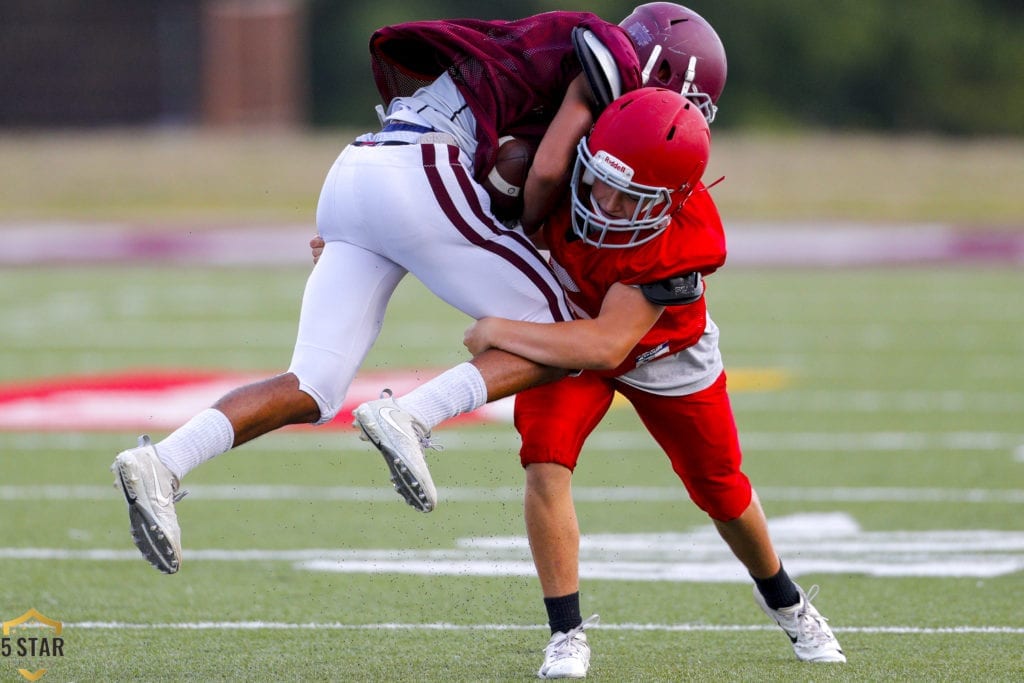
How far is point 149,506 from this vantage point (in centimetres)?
356

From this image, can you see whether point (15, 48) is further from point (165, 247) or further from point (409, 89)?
point (409, 89)

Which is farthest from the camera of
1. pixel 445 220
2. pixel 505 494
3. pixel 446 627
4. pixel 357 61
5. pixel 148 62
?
pixel 357 61

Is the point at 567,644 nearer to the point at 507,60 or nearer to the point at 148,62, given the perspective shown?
the point at 507,60

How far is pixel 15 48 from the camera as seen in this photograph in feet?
97.6

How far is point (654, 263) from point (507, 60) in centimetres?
62

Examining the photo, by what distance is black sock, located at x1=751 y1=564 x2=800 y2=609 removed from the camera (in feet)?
13.9

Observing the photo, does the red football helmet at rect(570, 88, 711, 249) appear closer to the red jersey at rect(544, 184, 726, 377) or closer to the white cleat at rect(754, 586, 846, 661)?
the red jersey at rect(544, 184, 726, 377)

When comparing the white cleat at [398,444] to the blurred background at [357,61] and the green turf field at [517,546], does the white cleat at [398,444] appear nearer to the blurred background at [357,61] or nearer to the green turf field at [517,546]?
the green turf field at [517,546]

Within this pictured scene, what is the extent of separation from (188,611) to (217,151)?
1913 cm

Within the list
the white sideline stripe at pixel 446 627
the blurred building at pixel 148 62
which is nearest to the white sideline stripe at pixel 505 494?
the white sideline stripe at pixel 446 627

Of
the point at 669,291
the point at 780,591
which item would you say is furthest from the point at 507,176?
the point at 780,591

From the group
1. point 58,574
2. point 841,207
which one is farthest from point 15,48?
point 58,574

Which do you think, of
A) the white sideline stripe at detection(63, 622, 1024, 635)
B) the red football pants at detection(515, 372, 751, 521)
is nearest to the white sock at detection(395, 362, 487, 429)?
the red football pants at detection(515, 372, 751, 521)

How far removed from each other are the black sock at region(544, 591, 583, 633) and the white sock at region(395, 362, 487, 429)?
0.59 m
